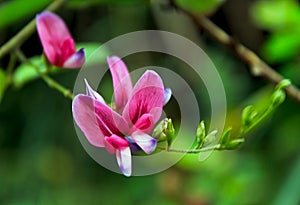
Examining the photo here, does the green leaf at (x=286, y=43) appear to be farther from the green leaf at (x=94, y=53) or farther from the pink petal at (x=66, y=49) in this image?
the pink petal at (x=66, y=49)

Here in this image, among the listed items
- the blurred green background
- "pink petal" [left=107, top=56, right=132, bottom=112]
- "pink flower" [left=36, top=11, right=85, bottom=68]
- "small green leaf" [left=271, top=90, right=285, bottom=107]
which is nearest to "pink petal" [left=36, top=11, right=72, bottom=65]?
"pink flower" [left=36, top=11, right=85, bottom=68]

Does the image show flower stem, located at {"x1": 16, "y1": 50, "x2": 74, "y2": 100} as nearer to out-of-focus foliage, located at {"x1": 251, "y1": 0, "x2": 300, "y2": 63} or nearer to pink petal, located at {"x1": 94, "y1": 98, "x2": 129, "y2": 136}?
pink petal, located at {"x1": 94, "y1": 98, "x2": 129, "y2": 136}

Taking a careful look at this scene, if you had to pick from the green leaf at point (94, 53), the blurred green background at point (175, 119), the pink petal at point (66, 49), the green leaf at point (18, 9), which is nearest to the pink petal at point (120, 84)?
the pink petal at point (66, 49)

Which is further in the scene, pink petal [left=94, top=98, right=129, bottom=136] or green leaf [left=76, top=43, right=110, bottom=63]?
green leaf [left=76, top=43, right=110, bottom=63]

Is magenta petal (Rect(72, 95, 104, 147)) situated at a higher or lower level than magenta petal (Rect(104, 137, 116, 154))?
higher

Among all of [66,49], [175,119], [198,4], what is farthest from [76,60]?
[175,119]

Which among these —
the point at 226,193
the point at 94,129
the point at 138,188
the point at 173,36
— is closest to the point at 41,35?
the point at 94,129

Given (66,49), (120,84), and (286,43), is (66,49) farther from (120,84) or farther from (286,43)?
(286,43)
